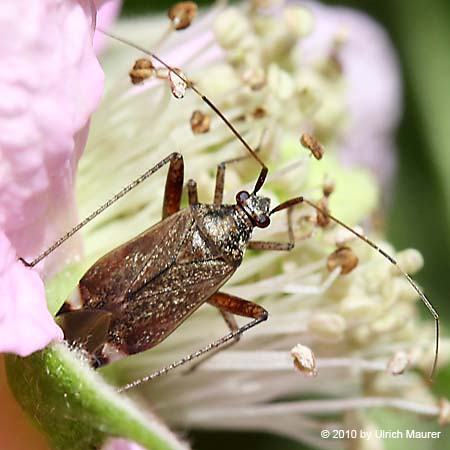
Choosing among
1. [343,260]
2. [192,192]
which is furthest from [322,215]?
[192,192]

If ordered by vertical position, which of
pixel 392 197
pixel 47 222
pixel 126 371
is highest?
pixel 47 222

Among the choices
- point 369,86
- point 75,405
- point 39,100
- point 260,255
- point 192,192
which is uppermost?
point 39,100

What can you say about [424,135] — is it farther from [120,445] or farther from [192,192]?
[120,445]

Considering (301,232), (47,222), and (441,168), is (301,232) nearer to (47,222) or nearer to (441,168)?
(47,222)

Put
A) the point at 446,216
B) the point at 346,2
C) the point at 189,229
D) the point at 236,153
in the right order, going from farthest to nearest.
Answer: the point at 346,2 → the point at 446,216 → the point at 236,153 → the point at 189,229

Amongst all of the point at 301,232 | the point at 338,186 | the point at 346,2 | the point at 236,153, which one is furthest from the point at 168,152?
the point at 346,2

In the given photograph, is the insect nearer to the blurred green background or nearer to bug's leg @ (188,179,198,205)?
bug's leg @ (188,179,198,205)

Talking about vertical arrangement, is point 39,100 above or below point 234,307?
above
